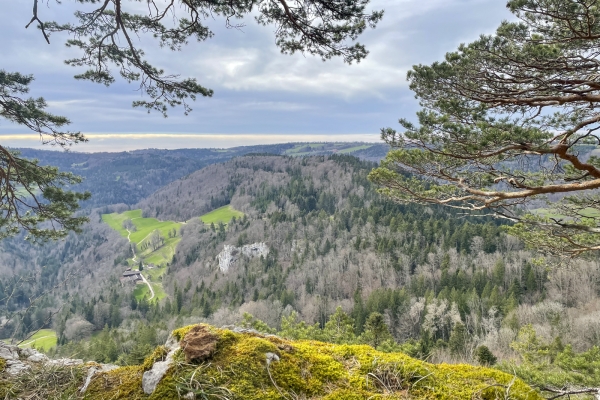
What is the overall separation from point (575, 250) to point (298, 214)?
311 ft

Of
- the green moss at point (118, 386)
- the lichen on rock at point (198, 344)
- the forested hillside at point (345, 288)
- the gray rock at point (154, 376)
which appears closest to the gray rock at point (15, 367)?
the forested hillside at point (345, 288)

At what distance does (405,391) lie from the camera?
212 cm

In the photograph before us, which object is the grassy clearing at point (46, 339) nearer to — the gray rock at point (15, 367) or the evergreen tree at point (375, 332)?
the evergreen tree at point (375, 332)

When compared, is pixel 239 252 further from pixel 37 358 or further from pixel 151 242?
pixel 37 358

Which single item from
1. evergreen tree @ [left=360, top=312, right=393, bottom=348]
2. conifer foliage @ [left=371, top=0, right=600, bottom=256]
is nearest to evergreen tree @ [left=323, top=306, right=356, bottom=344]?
evergreen tree @ [left=360, top=312, right=393, bottom=348]

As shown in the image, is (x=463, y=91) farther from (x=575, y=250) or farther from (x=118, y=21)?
(x=118, y=21)

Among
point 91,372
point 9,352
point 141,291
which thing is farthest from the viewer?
point 141,291

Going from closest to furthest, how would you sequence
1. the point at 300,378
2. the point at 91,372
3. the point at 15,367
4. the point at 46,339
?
the point at 300,378 < the point at 91,372 < the point at 15,367 < the point at 46,339

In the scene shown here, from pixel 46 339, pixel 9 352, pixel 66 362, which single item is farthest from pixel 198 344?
pixel 46 339

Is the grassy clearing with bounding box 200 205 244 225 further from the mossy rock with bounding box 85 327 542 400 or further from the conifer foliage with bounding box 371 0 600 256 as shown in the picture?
the mossy rock with bounding box 85 327 542 400

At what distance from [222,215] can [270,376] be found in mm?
127313

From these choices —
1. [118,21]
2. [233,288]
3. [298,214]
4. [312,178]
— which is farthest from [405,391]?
[312,178]

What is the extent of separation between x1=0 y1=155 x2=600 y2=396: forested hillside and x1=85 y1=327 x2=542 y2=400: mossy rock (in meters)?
0.59

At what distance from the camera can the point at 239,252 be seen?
87812mm
